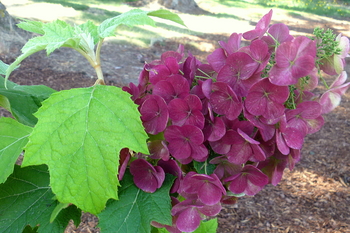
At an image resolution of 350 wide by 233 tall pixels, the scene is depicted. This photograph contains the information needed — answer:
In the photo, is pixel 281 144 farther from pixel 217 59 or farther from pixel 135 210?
pixel 135 210

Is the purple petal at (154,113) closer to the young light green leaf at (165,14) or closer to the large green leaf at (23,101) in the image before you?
the young light green leaf at (165,14)

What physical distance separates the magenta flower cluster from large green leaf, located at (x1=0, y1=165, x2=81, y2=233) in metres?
0.30

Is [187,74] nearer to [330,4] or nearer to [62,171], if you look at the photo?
[62,171]

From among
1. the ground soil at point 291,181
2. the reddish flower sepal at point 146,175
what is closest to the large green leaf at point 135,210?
the reddish flower sepal at point 146,175

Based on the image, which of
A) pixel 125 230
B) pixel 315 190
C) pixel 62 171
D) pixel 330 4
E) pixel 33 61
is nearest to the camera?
pixel 62 171

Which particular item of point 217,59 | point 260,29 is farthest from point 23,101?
point 260,29

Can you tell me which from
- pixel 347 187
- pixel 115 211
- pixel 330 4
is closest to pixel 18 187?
pixel 115 211

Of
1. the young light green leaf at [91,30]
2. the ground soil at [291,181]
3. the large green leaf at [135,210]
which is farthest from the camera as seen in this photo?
the ground soil at [291,181]

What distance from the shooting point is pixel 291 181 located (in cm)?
380

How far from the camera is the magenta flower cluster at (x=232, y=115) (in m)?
0.74

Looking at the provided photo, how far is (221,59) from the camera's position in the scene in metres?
0.84

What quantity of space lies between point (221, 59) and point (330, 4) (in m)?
22.0

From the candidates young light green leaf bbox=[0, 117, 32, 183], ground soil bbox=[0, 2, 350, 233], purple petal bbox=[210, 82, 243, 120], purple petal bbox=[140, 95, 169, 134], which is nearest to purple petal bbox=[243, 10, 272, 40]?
purple petal bbox=[210, 82, 243, 120]

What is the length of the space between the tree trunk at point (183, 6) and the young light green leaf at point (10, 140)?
13578 mm
